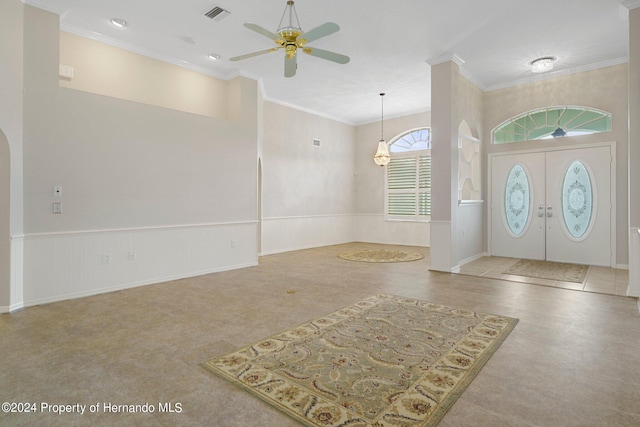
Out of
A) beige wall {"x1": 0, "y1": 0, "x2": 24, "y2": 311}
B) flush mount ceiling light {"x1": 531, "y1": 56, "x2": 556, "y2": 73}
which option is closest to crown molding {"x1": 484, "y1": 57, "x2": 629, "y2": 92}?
flush mount ceiling light {"x1": 531, "y1": 56, "x2": 556, "y2": 73}

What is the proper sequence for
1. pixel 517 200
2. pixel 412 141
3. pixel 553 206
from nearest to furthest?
1. pixel 553 206
2. pixel 517 200
3. pixel 412 141

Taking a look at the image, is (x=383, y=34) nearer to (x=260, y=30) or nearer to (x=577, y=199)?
(x=260, y=30)

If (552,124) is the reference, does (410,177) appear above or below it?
below

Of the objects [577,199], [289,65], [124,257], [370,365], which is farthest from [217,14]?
[577,199]

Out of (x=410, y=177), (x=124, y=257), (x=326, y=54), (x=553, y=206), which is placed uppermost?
(x=326, y=54)

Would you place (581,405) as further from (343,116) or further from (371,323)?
(343,116)

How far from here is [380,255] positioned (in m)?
7.72

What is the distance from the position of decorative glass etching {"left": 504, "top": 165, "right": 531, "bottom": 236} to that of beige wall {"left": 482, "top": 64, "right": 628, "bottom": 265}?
586 millimetres

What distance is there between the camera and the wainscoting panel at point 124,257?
162 inches

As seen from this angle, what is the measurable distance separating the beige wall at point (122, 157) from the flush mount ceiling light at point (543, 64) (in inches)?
198

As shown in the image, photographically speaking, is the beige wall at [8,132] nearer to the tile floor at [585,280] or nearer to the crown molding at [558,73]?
the tile floor at [585,280]

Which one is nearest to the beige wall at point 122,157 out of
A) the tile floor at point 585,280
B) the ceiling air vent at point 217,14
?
the ceiling air vent at point 217,14

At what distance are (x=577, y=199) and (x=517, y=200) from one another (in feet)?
3.27

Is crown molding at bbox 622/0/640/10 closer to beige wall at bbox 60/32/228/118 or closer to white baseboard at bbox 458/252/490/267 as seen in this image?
white baseboard at bbox 458/252/490/267
